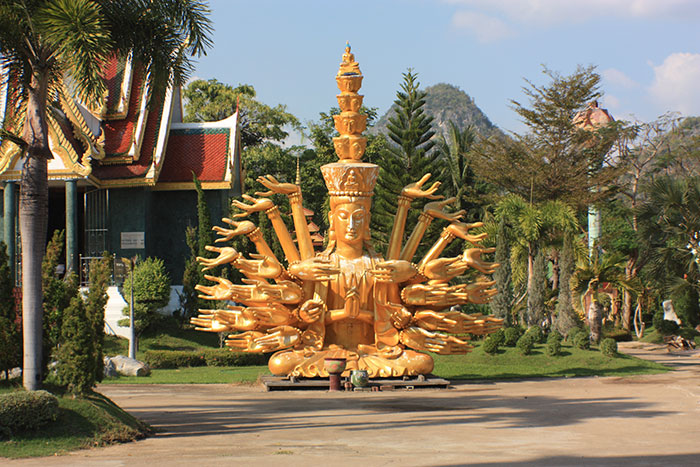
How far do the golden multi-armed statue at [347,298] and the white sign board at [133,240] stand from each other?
11965mm

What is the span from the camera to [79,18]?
10812mm

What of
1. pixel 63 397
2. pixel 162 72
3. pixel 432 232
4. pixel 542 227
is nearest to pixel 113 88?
pixel 432 232

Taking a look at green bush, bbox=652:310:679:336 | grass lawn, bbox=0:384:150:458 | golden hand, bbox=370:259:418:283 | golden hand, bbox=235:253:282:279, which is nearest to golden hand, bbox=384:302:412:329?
golden hand, bbox=370:259:418:283

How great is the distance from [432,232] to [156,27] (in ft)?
72.9

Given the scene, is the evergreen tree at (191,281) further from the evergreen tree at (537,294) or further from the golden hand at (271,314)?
the golden hand at (271,314)

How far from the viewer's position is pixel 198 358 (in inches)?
915

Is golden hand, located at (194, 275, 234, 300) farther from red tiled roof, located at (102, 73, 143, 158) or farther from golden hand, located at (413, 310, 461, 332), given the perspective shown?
red tiled roof, located at (102, 73, 143, 158)

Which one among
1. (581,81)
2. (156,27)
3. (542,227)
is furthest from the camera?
(581,81)

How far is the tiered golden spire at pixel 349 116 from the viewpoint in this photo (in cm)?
1828

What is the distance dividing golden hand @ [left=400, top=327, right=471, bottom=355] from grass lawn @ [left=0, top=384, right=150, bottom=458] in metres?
7.14

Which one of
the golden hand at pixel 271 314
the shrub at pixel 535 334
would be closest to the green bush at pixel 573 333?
the shrub at pixel 535 334

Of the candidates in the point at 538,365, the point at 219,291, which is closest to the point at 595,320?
the point at 538,365

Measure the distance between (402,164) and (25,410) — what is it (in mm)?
25101

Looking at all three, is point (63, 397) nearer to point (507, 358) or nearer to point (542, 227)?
point (507, 358)
